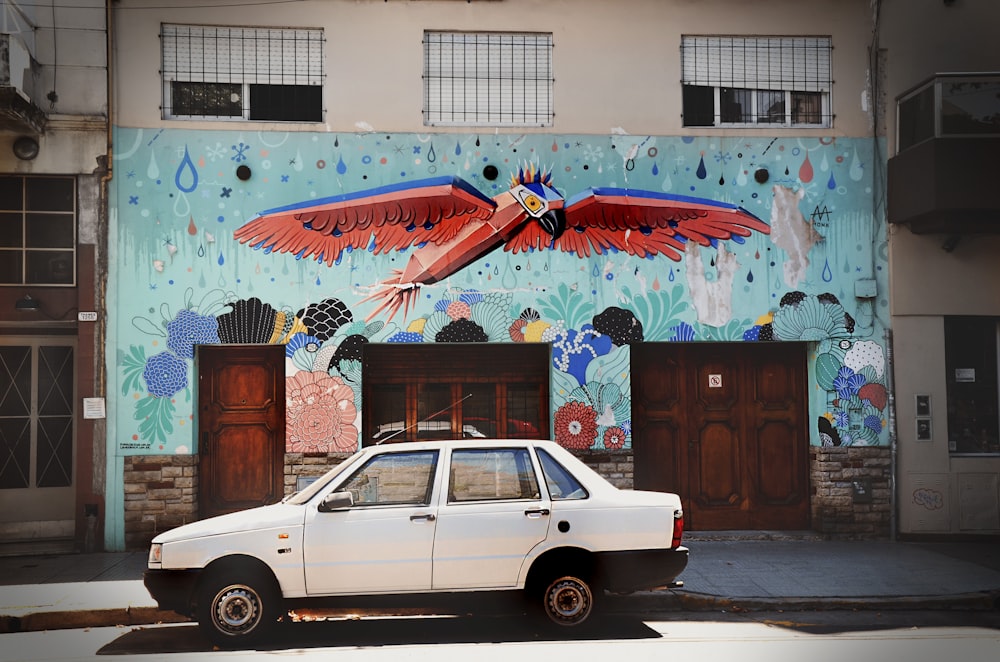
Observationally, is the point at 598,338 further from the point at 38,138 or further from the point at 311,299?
the point at 38,138

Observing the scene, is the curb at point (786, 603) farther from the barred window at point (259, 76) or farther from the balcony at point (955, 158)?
the barred window at point (259, 76)

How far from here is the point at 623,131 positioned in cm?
1116

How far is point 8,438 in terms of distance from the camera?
35.0 ft

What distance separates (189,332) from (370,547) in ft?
16.7

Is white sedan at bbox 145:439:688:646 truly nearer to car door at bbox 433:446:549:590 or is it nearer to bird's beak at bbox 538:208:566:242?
car door at bbox 433:446:549:590

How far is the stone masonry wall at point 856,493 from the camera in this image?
36.4 ft

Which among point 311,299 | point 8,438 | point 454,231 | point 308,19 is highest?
point 308,19

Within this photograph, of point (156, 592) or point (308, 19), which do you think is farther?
point (308, 19)

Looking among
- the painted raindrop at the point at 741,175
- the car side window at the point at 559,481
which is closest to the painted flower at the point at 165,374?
the car side window at the point at 559,481

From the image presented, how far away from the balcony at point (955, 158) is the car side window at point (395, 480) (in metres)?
7.12

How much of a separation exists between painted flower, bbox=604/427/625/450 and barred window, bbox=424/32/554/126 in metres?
4.05

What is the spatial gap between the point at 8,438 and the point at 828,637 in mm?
9532

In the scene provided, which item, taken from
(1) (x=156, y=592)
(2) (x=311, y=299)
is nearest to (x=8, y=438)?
(2) (x=311, y=299)

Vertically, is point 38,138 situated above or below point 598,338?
above
